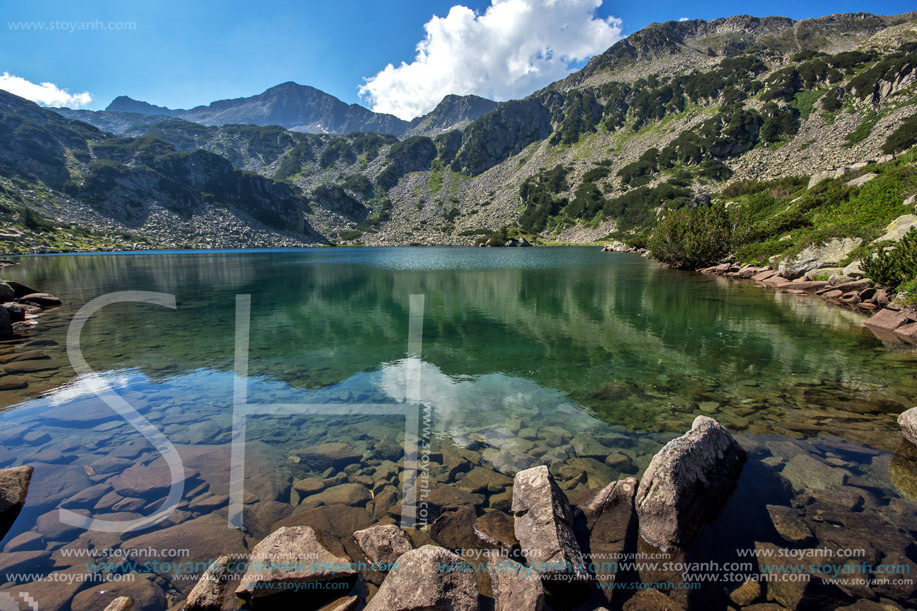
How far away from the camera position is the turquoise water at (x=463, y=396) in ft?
25.2

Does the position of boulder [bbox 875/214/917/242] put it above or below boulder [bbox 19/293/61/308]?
above

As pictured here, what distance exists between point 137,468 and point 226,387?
5249 mm

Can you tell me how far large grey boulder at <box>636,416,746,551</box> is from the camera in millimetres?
6145

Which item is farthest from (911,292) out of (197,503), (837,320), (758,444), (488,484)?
(197,503)

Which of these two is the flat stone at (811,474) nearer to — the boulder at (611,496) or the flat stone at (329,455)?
the boulder at (611,496)

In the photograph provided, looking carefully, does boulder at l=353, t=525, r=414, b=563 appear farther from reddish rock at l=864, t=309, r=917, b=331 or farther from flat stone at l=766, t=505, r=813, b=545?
reddish rock at l=864, t=309, r=917, b=331

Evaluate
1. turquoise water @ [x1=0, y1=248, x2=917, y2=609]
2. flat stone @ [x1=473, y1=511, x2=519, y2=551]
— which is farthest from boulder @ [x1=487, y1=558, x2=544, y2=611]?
turquoise water @ [x1=0, y1=248, x2=917, y2=609]

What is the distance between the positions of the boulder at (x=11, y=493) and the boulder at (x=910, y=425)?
18.2 metres

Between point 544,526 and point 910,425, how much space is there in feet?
31.8

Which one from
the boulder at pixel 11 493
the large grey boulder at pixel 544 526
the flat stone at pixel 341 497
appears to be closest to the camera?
the large grey boulder at pixel 544 526

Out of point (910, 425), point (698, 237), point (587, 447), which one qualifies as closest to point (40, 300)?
point (587, 447)

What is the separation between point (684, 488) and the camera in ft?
21.3

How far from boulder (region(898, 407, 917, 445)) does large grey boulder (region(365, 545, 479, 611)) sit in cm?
1092

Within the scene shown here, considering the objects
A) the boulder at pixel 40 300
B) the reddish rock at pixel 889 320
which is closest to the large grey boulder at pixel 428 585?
the reddish rock at pixel 889 320
